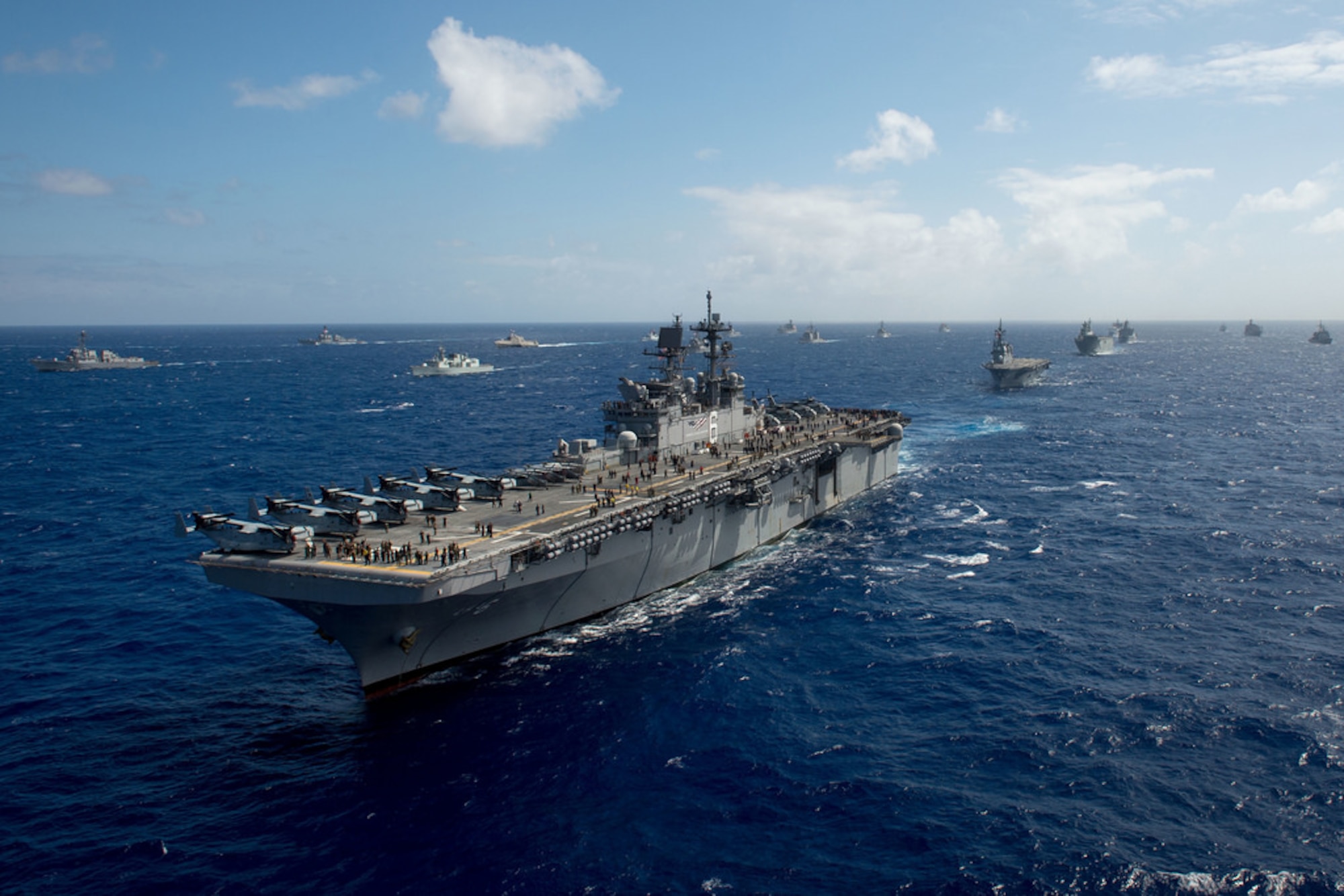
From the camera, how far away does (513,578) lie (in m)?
31.1

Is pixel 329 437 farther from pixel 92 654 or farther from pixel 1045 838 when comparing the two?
pixel 1045 838

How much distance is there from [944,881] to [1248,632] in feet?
71.3

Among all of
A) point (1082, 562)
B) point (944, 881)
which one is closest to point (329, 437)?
point (1082, 562)

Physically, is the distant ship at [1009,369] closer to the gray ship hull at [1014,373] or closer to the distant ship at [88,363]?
the gray ship hull at [1014,373]

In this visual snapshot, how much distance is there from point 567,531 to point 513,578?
3.29m

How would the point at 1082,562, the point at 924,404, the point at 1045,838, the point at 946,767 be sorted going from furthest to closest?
the point at 924,404
the point at 1082,562
the point at 946,767
the point at 1045,838

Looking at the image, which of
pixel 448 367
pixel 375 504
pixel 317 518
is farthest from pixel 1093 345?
pixel 317 518

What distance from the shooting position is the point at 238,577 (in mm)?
28328

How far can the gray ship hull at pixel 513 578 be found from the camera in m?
27.6

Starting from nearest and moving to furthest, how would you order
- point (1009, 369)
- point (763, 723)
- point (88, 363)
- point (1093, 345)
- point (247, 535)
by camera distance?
point (763, 723)
point (247, 535)
point (1009, 369)
point (88, 363)
point (1093, 345)

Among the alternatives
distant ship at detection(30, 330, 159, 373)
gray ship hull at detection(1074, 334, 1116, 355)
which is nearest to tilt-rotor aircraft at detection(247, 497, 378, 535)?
distant ship at detection(30, 330, 159, 373)

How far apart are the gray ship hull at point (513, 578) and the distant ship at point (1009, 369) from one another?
3303 inches

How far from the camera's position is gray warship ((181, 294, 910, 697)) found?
2845 centimetres

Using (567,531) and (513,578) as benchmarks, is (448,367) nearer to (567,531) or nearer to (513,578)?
(567,531)
